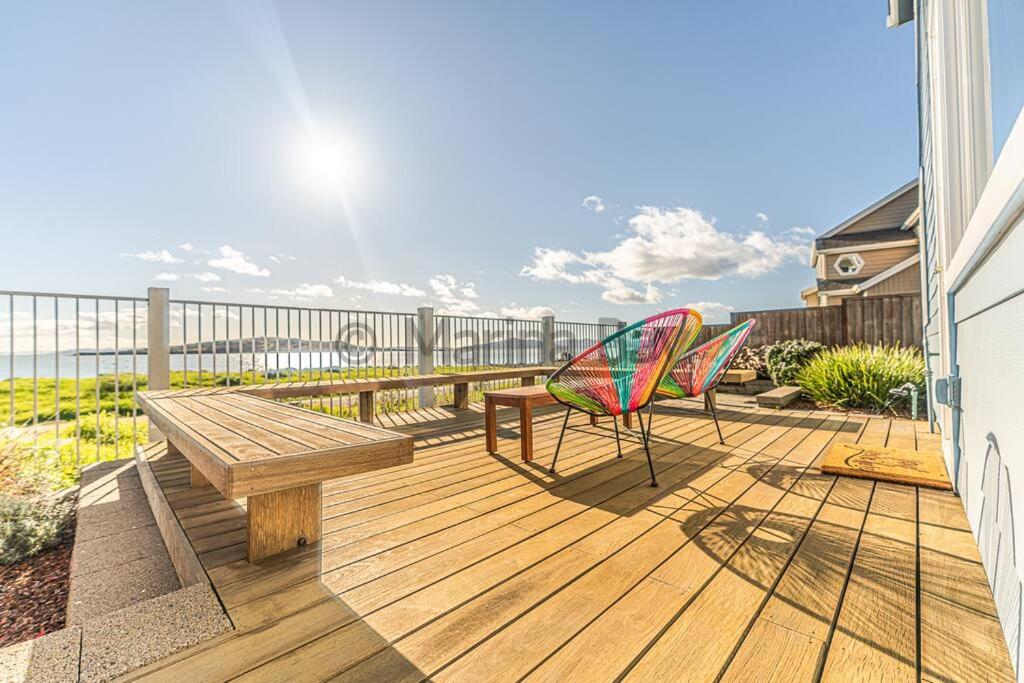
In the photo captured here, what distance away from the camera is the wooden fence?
21.8 ft

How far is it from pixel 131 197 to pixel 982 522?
10512mm

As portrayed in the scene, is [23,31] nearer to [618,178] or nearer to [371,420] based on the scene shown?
[371,420]

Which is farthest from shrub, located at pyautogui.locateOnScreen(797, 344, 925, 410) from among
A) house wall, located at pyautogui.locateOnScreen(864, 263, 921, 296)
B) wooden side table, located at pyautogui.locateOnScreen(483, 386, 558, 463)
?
house wall, located at pyautogui.locateOnScreen(864, 263, 921, 296)

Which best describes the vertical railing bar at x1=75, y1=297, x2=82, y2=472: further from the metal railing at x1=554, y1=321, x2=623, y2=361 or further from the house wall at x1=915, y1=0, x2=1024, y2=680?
the metal railing at x1=554, y1=321, x2=623, y2=361

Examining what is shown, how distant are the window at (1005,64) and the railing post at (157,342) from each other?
16.2 ft

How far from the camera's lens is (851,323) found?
7.11 m

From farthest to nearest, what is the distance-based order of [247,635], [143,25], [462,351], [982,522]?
[462,351]
[143,25]
[982,522]
[247,635]

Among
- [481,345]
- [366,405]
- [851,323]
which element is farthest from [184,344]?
[851,323]

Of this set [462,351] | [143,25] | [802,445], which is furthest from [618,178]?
[143,25]

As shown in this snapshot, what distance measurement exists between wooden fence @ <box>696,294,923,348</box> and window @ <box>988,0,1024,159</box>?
20.3ft

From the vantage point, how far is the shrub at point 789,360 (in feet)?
21.1

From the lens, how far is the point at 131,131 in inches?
234

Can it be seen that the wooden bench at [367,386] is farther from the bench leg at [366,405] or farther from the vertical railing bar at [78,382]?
the vertical railing bar at [78,382]

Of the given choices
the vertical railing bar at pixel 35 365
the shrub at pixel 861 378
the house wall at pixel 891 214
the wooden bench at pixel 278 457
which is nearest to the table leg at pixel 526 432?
the wooden bench at pixel 278 457
